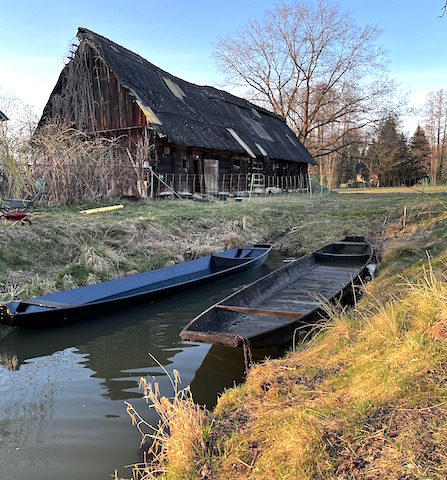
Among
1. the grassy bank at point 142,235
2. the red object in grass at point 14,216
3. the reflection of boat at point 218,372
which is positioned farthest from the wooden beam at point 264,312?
the red object in grass at point 14,216

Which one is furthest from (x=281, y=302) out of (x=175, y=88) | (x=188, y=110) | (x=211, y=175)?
(x=175, y=88)

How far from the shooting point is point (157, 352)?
5184 mm

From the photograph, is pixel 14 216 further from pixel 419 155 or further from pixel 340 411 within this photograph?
pixel 419 155

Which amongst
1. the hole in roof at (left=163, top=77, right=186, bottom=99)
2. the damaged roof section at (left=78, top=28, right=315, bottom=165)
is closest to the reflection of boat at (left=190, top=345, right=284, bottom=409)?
the damaged roof section at (left=78, top=28, right=315, bottom=165)

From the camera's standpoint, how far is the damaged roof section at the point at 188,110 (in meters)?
17.1

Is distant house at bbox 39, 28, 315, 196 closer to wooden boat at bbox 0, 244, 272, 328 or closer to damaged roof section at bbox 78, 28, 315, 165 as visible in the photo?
damaged roof section at bbox 78, 28, 315, 165

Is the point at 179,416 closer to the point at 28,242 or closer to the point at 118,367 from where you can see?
the point at 118,367

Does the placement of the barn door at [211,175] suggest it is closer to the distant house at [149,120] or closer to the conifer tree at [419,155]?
the distant house at [149,120]

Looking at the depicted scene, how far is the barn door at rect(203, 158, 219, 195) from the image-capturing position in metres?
19.8

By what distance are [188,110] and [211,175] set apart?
132 inches

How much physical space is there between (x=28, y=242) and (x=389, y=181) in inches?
2071

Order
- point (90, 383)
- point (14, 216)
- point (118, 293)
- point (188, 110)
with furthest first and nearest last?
point (188, 110) → point (14, 216) → point (118, 293) → point (90, 383)

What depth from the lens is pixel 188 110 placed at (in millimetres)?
19812

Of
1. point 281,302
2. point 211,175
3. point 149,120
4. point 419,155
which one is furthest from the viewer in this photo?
point 419,155
